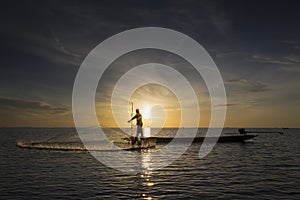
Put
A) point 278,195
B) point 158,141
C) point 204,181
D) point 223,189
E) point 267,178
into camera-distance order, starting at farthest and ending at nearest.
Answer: point 158,141 → point 267,178 → point 204,181 → point 223,189 → point 278,195

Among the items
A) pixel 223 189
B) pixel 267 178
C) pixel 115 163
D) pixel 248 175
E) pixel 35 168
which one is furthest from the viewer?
pixel 115 163

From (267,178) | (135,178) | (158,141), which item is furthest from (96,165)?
(158,141)

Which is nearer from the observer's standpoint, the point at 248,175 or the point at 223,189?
the point at 223,189

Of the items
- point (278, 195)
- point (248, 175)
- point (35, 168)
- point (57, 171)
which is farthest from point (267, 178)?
point (35, 168)

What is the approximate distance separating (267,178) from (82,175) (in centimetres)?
1776

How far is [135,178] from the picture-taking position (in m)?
24.2

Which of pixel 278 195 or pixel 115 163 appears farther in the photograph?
pixel 115 163

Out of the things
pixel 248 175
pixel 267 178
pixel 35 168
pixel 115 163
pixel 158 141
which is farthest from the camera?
pixel 158 141

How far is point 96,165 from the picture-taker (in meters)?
31.5

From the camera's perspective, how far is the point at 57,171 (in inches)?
1089

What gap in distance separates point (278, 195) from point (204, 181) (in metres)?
6.21

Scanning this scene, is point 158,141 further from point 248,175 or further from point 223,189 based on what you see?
point 223,189

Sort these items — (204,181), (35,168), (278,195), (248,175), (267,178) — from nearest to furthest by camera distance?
(278,195) < (204,181) < (267,178) < (248,175) < (35,168)

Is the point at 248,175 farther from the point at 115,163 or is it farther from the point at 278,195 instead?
the point at 115,163
